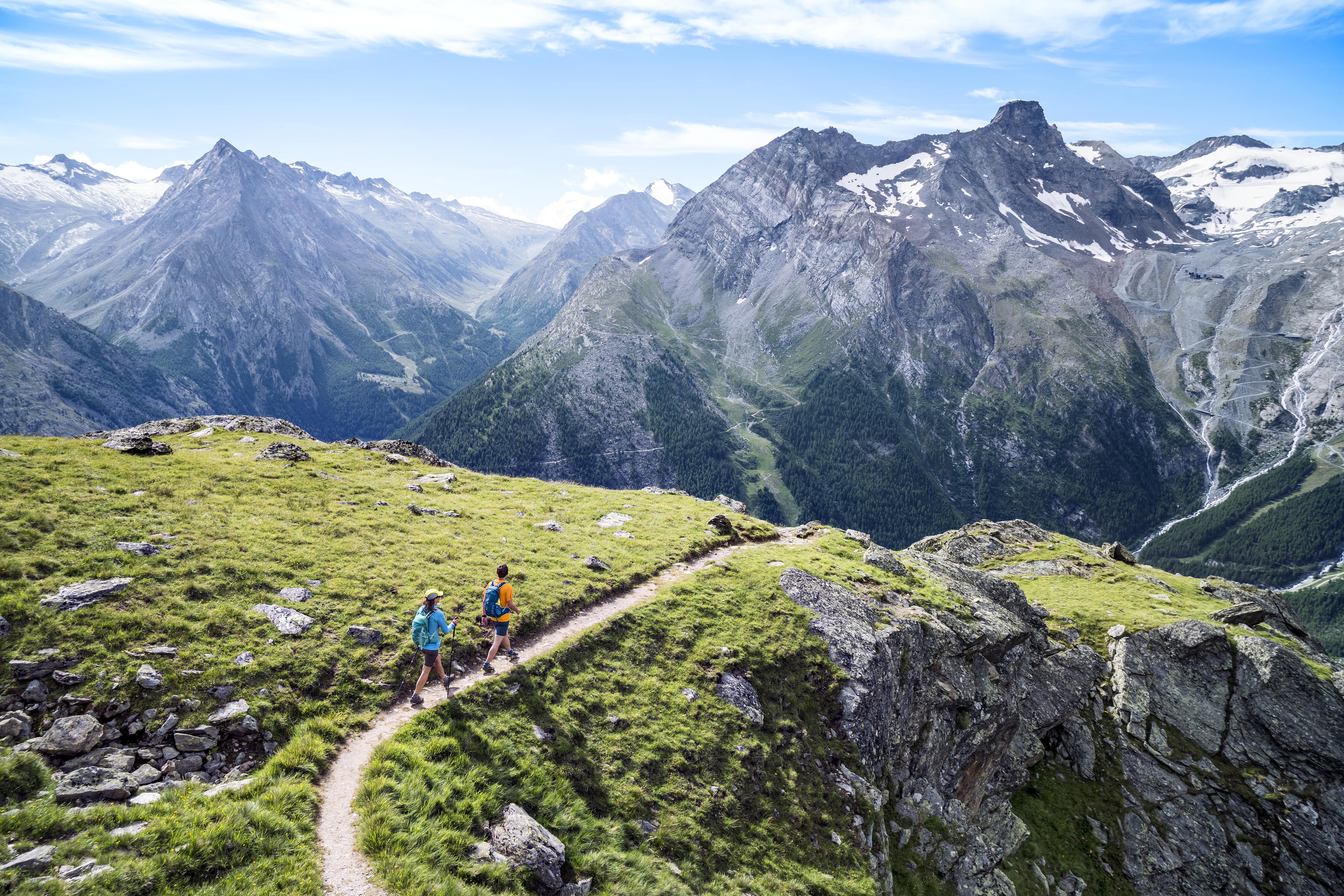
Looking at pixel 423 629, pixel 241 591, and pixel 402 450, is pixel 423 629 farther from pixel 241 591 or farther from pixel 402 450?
pixel 402 450

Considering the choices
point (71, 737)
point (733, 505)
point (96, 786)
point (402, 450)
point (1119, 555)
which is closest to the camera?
point (96, 786)

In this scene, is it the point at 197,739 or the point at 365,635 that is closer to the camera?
the point at 197,739

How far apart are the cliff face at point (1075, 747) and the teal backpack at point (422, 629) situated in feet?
62.1

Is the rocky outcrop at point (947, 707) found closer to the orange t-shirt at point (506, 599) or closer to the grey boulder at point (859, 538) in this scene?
the grey boulder at point (859, 538)

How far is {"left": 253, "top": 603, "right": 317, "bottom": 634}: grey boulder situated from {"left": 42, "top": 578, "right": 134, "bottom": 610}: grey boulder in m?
4.16

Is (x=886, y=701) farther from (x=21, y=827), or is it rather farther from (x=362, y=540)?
(x=21, y=827)

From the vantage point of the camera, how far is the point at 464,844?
1456 cm

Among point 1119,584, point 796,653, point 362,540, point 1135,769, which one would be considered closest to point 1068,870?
point 1135,769

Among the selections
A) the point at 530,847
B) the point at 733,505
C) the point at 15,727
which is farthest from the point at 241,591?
the point at 733,505

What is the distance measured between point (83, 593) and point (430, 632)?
11269 millimetres

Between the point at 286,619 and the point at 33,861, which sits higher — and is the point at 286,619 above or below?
below

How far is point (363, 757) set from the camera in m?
16.1

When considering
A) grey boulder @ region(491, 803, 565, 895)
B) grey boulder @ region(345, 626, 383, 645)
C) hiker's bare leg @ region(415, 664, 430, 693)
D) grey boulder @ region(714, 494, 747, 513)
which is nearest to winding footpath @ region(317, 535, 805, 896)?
hiker's bare leg @ region(415, 664, 430, 693)

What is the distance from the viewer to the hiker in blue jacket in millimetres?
19078
